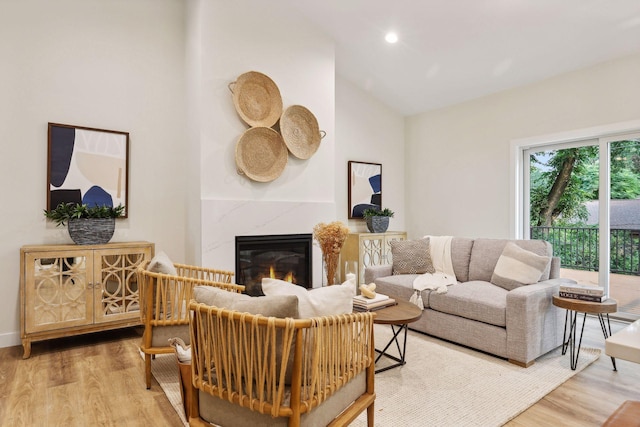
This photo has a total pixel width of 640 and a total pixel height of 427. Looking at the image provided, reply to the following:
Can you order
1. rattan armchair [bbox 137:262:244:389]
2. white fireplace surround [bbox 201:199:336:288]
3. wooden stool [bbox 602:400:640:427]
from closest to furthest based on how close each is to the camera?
wooden stool [bbox 602:400:640:427] < rattan armchair [bbox 137:262:244:389] < white fireplace surround [bbox 201:199:336:288]

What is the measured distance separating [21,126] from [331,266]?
2856 millimetres

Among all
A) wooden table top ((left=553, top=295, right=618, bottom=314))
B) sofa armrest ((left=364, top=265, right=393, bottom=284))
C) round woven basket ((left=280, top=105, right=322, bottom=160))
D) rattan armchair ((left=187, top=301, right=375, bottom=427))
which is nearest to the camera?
rattan armchair ((left=187, top=301, right=375, bottom=427))

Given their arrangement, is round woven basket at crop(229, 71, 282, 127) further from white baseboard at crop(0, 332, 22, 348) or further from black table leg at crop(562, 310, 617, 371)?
black table leg at crop(562, 310, 617, 371)

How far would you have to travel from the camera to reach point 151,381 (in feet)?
7.89

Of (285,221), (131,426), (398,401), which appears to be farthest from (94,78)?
(398,401)

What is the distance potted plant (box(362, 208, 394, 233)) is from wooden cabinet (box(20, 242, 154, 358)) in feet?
8.96

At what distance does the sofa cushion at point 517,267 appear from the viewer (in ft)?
9.87

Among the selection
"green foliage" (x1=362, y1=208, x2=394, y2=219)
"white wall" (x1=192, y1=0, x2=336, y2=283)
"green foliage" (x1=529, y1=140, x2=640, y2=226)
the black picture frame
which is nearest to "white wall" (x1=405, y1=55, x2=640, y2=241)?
"green foliage" (x1=529, y1=140, x2=640, y2=226)

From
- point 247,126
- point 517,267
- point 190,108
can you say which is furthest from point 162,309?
point 517,267

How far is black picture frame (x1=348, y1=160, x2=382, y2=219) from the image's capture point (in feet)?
16.5

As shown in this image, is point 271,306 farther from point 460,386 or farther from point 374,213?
point 374,213

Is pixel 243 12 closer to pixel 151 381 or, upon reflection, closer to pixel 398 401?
pixel 151 381

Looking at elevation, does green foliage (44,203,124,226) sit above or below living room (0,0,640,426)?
below

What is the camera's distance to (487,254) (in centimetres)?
351
